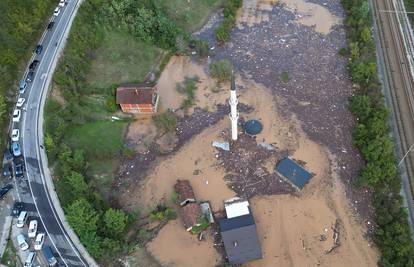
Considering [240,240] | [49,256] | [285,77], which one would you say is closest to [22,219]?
[49,256]

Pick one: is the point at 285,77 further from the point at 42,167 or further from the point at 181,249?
the point at 42,167

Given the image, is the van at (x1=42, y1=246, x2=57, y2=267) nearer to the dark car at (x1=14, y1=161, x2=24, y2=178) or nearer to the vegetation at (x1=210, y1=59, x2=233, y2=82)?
the dark car at (x1=14, y1=161, x2=24, y2=178)

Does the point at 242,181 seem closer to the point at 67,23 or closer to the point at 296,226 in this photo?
the point at 296,226

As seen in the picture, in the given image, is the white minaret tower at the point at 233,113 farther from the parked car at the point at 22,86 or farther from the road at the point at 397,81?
the parked car at the point at 22,86

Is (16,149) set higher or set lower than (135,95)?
lower

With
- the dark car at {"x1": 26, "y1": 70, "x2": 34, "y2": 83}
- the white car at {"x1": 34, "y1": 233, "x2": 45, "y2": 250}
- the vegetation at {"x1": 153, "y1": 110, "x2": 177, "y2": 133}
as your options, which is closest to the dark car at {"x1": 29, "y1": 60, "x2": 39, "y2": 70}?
the dark car at {"x1": 26, "y1": 70, "x2": 34, "y2": 83}

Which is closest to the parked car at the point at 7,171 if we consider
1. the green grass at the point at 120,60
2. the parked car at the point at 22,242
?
the parked car at the point at 22,242
